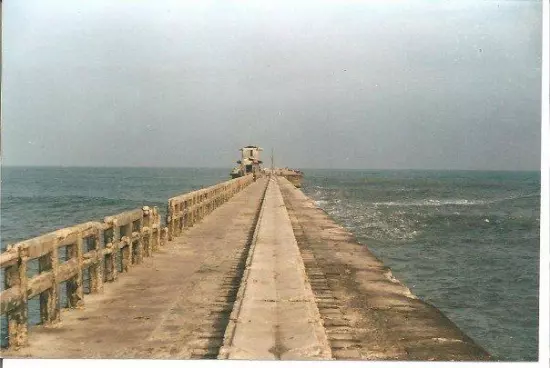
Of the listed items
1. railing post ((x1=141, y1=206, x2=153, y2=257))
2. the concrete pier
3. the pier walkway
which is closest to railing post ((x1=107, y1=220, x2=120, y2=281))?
the pier walkway

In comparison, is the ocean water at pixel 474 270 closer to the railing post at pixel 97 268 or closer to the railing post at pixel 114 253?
the railing post at pixel 114 253

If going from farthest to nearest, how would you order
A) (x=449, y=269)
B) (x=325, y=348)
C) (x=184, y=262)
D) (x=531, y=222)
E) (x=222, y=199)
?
(x=531, y=222) < (x=222, y=199) < (x=449, y=269) < (x=184, y=262) < (x=325, y=348)

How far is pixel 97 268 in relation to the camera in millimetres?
7012

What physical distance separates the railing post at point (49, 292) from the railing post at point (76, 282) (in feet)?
1.81

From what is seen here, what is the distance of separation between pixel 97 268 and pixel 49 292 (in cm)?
151

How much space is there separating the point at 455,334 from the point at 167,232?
7.31 meters

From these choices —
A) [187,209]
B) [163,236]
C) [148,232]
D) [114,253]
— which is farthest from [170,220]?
[114,253]

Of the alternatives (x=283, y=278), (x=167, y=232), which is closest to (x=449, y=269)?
(x=167, y=232)

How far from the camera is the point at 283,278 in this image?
7.12 meters

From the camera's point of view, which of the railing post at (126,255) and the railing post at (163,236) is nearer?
the railing post at (126,255)

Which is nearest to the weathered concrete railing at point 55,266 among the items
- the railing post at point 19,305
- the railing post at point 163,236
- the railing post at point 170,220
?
the railing post at point 19,305

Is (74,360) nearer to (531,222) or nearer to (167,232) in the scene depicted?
(167,232)

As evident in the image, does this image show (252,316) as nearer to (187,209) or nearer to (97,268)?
(97,268)

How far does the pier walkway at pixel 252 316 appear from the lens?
193 inches
